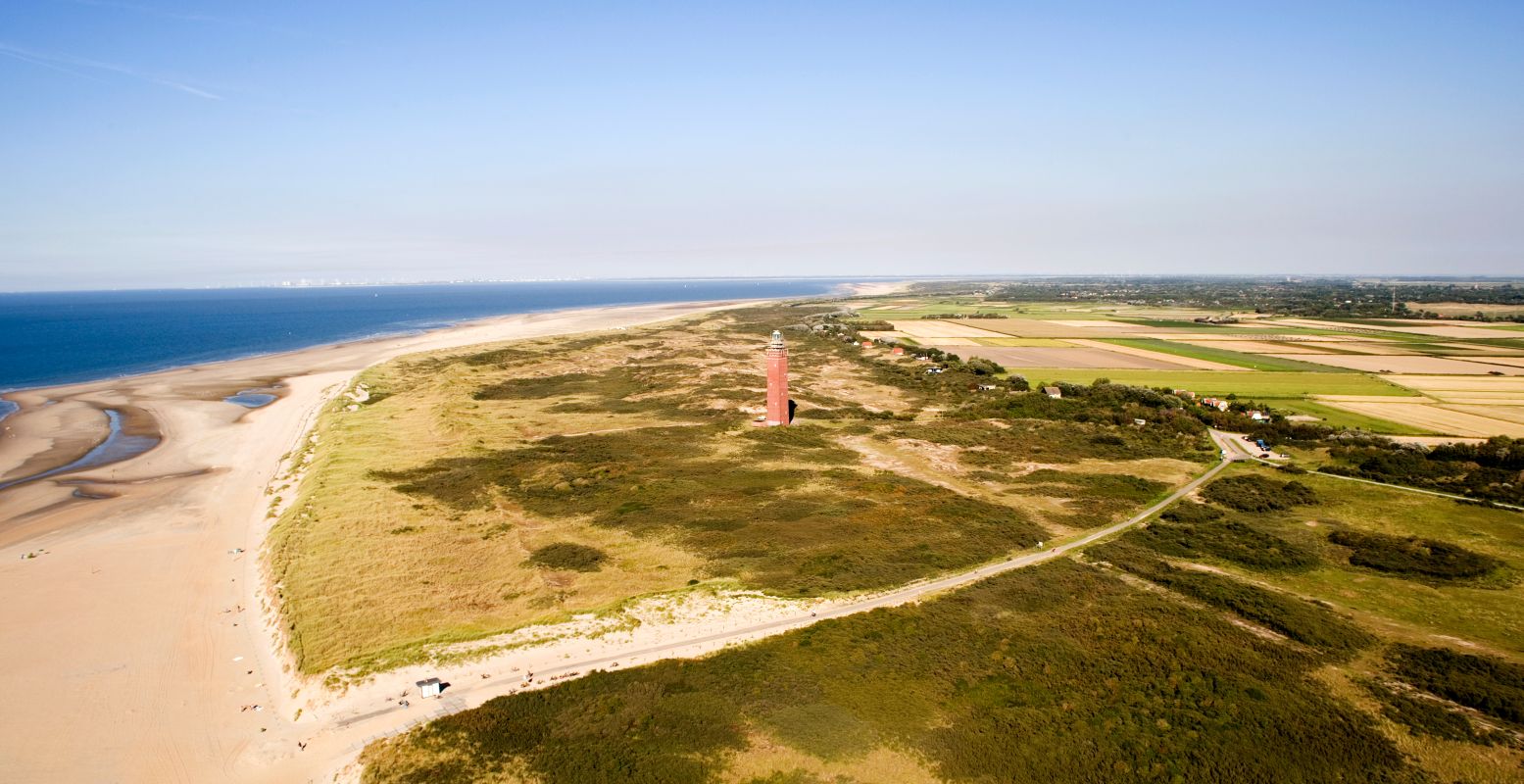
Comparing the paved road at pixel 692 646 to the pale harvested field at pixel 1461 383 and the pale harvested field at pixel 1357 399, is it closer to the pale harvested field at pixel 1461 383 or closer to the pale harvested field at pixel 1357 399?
the pale harvested field at pixel 1357 399

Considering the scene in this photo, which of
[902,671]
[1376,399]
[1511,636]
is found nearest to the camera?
[902,671]

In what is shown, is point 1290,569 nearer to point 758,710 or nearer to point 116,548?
point 758,710

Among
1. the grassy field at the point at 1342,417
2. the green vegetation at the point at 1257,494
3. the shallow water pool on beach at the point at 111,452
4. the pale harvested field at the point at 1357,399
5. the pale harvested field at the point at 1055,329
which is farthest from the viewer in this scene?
the pale harvested field at the point at 1055,329

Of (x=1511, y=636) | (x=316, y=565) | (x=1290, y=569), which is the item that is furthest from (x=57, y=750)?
(x=1511, y=636)

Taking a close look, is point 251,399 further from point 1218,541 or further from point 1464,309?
point 1464,309

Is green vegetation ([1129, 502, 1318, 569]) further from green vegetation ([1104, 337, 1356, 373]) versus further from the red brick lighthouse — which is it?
green vegetation ([1104, 337, 1356, 373])

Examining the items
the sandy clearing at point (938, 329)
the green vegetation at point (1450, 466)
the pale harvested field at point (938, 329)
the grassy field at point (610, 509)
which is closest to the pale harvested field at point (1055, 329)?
the pale harvested field at point (938, 329)

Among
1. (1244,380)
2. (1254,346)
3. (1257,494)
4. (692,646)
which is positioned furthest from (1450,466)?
(1254,346)
